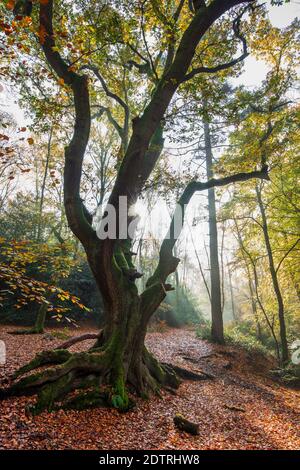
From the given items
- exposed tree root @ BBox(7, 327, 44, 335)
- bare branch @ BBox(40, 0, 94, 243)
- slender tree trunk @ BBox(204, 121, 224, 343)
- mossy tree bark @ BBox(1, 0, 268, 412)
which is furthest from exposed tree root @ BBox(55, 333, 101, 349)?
slender tree trunk @ BBox(204, 121, 224, 343)

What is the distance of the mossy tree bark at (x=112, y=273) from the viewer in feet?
15.5

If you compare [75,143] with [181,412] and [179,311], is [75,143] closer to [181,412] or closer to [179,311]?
[181,412]

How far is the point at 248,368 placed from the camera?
444 inches

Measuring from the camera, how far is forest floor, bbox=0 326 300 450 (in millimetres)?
3893

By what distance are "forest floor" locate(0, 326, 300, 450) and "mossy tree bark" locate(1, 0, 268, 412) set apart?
39cm

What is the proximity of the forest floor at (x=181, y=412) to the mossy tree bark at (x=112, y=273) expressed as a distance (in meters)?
0.39

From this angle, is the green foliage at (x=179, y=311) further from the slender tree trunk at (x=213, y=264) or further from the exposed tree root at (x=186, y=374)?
the exposed tree root at (x=186, y=374)

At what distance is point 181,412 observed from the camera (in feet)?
19.5

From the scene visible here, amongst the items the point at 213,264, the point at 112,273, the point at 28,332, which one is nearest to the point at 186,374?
the point at 112,273

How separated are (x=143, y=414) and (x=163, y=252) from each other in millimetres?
3796

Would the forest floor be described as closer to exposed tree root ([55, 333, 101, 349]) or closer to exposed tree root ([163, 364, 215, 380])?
exposed tree root ([163, 364, 215, 380])

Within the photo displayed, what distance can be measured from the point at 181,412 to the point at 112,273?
3.54 meters

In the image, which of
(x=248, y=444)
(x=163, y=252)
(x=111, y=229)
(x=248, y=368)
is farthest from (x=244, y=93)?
(x=248, y=368)
